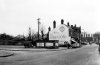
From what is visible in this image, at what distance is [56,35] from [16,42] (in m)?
17.7

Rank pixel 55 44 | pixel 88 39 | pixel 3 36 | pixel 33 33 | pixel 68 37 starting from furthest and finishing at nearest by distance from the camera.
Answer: pixel 88 39 < pixel 33 33 < pixel 3 36 < pixel 68 37 < pixel 55 44

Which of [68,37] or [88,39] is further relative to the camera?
[88,39]

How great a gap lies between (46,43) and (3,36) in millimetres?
55669

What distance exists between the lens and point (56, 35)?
80000mm

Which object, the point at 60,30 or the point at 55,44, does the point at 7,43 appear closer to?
the point at 60,30

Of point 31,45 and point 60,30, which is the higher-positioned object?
point 60,30

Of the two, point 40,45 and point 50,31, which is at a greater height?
point 50,31

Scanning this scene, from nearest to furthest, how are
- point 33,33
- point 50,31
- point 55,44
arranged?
point 55,44 < point 50,31 < point 33,33

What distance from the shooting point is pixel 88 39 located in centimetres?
15938

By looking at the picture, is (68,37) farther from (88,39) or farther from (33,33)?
(88,39)

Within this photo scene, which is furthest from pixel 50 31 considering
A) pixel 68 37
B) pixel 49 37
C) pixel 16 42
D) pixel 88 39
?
pixel 88 39

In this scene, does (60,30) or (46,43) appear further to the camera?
(60,30)

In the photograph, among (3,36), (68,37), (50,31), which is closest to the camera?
(68,37)

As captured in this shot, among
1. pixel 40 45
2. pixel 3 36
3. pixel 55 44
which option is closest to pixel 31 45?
pixel 40 45
